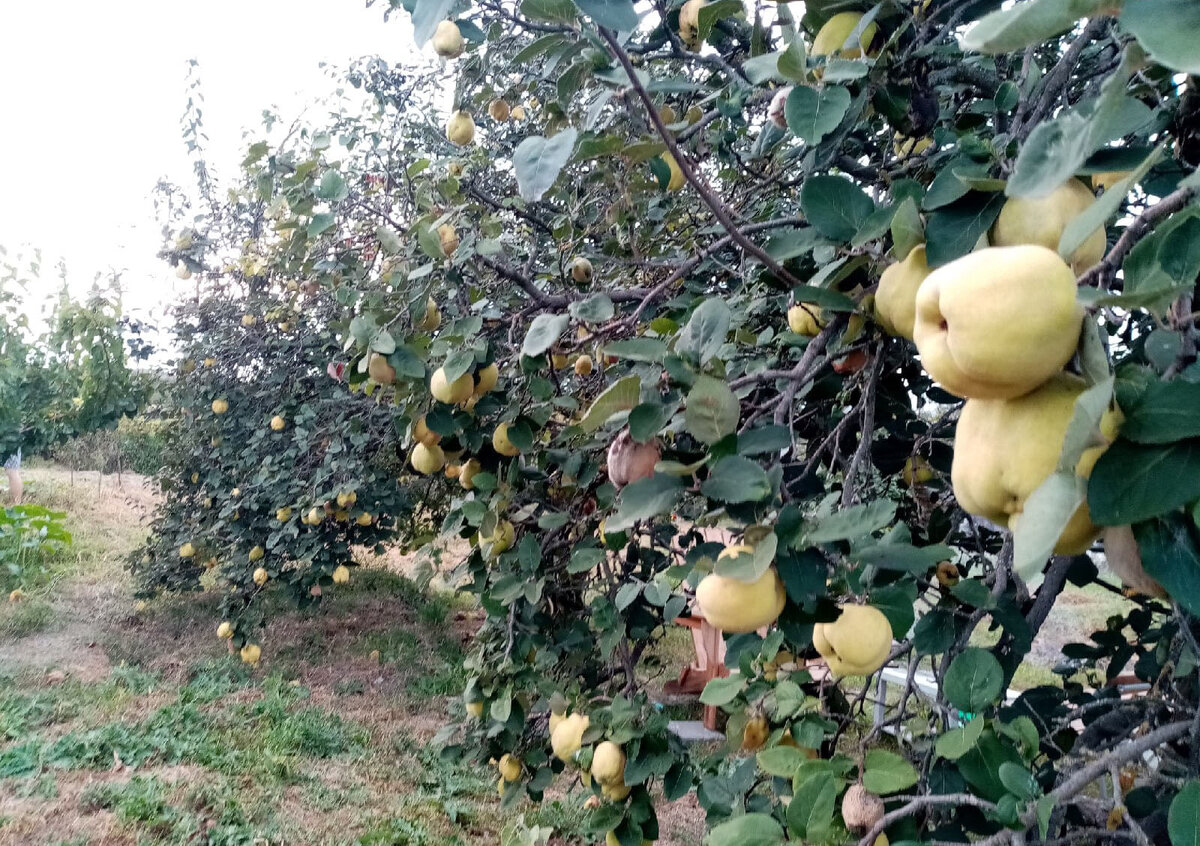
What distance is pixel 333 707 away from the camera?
470 cm

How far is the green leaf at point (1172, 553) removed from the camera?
611 mm

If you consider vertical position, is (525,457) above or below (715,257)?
below

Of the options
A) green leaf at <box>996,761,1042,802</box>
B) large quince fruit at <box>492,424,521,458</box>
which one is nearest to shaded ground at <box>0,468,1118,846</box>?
large quince fruit at <box>492,424,521,458</box>

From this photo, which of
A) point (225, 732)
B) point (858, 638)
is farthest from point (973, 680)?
point (225, 732)

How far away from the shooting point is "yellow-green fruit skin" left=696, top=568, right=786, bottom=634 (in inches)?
37.4

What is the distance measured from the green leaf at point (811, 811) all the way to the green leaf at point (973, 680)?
0.24m

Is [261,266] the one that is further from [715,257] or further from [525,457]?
[715,257]

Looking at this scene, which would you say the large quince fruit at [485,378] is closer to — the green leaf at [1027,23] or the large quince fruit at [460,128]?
the large quince fruit at [460,128]

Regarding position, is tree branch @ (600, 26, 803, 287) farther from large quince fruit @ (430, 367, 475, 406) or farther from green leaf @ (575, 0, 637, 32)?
large quince fruit @ (430, 367, 475, 406)

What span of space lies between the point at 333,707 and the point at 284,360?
87.0 inches

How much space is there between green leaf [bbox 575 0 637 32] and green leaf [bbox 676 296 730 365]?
390 mm

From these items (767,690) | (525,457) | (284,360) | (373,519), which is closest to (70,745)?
(373,519)

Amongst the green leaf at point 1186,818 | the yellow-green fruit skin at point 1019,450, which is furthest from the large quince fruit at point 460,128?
the green leaf at point 1186,818

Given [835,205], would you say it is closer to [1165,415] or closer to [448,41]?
[1165,415]
